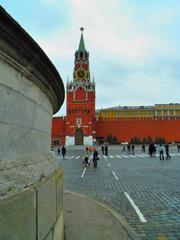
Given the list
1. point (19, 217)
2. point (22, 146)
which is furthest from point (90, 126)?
point (19, 217)

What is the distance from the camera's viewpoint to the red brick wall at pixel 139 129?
6738 cm

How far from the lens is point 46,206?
2.73 m

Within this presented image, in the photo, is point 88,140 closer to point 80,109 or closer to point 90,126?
point 90,126

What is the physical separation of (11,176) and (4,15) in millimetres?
1326

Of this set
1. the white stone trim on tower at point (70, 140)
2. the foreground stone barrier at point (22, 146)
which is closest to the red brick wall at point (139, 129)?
the white stone trim on tower at point (70, 140)

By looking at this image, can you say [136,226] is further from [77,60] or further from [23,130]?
[77,60]

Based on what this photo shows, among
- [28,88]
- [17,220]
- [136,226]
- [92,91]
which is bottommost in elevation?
[136,226]

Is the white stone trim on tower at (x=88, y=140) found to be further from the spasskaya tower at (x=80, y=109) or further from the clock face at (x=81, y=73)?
the clock face at (x=81, y=73)

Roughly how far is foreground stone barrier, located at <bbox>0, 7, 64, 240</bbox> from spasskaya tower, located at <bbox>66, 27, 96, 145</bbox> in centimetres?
6005

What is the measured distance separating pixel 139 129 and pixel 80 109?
16.1 metres

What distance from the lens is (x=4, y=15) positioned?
82.0 inches

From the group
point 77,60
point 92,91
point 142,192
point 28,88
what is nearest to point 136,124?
point 92,91

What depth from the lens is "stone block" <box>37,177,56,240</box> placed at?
252 centimetres

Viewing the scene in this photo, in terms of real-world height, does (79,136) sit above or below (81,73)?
below
